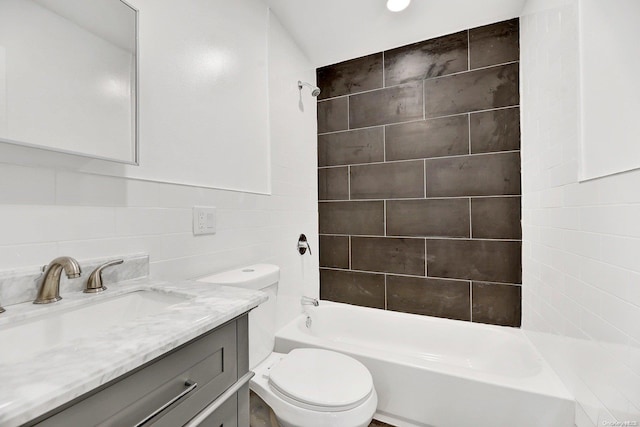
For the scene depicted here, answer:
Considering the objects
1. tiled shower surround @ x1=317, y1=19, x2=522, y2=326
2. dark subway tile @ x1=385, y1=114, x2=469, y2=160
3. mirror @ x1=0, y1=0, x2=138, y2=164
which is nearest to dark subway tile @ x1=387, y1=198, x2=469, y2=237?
tiled shower surround @ x1=317, y1=19, x2=522, y2=326

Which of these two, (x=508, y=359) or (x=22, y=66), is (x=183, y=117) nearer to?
(x=22, y=66)

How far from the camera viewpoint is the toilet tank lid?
1242 mm

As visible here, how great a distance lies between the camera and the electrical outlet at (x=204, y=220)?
125 cm

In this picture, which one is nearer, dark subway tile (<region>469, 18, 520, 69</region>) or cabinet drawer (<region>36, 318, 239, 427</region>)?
cabinet drawer (<region>36, 318, 239, 427</region>)

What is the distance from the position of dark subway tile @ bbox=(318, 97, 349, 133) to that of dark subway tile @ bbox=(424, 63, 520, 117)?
25.5 inches

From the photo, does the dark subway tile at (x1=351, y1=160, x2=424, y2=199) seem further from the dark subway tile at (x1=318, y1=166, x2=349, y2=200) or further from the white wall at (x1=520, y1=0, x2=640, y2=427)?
the white wall at (x1=520, y1=0, x2=640, y2=427)

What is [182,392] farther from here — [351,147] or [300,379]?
[351,147]

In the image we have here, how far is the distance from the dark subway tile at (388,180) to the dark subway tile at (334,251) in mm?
400

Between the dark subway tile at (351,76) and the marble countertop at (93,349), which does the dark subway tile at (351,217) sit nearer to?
the dark subway tile at (351,76)

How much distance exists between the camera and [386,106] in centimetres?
223

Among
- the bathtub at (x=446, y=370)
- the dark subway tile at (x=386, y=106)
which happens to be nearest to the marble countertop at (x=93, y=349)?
the bathtub at (x=446, y=370)

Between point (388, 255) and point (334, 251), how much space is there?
0.47 meters

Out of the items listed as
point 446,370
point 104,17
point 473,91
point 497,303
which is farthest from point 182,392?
point 473,91

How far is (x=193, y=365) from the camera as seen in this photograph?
65 cm
